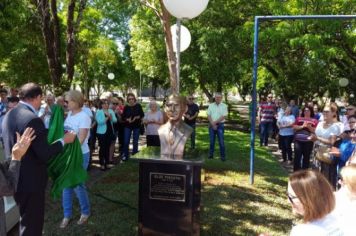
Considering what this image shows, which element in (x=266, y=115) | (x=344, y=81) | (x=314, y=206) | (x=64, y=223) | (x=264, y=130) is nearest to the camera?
(x=314, y=206)

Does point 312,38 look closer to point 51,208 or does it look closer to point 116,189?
point 116,189

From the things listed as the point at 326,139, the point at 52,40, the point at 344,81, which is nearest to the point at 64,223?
the point at 326,139

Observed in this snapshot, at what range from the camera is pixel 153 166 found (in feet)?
16.1

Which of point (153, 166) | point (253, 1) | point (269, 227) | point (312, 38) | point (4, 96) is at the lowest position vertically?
point (269, 227)

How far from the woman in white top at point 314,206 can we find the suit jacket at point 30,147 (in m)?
2.44

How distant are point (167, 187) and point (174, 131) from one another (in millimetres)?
732

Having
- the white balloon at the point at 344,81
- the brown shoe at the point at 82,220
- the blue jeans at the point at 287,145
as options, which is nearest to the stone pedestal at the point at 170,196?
the brown shoe at the point at 82,220

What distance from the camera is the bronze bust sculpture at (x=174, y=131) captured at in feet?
16.8

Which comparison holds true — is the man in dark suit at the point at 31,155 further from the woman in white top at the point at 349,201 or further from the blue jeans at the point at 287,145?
the blue jeans at the point at 287,145

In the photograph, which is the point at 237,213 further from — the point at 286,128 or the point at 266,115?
the point at 266,115

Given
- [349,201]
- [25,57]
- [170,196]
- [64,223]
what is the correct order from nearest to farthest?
1. [349,201]
2. [170,196]
3. [64,223]
4. [25,57]

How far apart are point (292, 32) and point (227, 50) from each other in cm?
723

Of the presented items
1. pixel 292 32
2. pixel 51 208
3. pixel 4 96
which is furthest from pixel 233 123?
pixel 51 208

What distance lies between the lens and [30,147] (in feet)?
12.9
